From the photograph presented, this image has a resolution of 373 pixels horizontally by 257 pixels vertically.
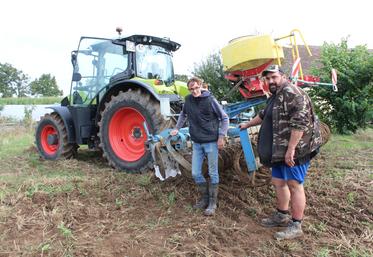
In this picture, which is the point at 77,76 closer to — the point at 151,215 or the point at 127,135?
the point at 127,135

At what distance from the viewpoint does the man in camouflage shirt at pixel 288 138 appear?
120 inches

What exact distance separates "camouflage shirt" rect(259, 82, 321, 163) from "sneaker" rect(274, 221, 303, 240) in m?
0.65

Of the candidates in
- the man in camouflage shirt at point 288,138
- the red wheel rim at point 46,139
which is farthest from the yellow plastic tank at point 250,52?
the red wheel rim at point 46,139

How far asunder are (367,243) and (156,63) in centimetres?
448

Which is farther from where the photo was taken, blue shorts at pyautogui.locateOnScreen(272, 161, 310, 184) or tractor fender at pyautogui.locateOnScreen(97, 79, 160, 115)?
tractor fender at pyautogui.locateOnScreen(97, 79, 160, 115)

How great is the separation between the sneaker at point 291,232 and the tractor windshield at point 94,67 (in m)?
3.94

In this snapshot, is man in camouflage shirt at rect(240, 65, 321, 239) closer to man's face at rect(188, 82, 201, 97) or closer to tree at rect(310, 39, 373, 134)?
man's face at rect(188, 82, 201, 97)

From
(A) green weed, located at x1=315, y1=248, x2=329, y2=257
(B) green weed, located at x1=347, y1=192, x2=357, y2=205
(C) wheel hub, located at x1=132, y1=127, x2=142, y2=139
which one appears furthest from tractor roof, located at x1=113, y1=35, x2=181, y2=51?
(A) green weed, located at x1=315, y1=248, x2=329, y2=257

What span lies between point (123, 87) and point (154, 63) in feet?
2.59

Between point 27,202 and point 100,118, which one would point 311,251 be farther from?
point 100,118

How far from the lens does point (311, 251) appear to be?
2.98 metres

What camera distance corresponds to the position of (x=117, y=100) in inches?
225

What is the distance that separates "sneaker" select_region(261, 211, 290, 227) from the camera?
349cm

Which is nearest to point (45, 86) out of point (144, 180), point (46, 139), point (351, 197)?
point (46, 139)
